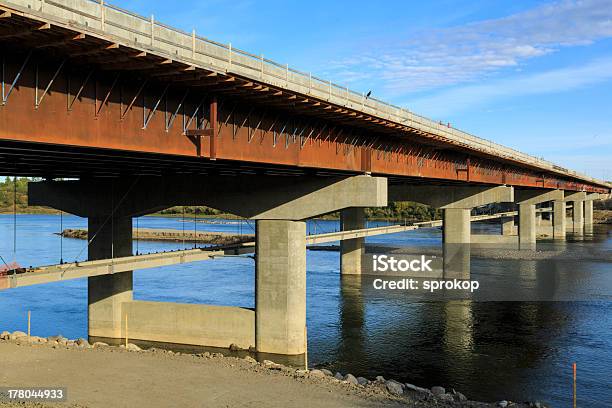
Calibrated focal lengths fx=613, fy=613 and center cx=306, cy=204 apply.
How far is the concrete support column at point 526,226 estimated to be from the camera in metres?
100

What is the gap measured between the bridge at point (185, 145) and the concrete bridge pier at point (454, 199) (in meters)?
13.5

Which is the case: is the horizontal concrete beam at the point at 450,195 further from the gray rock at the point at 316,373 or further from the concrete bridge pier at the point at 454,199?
the gray rock at the point at 316,373

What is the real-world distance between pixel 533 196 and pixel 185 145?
93537 mm

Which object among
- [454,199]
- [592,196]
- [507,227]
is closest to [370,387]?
[454,199]

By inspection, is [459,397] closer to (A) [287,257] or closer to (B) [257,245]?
(A) [287,257]

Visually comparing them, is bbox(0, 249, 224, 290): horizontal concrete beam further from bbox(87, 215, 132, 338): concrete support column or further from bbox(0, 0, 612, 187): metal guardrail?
bbox(0, 0, 612, 187): metal guardrail

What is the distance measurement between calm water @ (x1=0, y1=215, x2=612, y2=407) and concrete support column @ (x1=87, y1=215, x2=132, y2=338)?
1.76 meters

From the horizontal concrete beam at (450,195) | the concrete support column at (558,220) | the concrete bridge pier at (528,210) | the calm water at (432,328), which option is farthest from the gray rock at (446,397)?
the concrete support column at (558,220)

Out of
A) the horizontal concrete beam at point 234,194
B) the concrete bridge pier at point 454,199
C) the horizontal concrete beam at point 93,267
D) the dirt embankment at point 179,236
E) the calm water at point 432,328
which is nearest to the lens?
the horizontal concrete beam at point 93,267

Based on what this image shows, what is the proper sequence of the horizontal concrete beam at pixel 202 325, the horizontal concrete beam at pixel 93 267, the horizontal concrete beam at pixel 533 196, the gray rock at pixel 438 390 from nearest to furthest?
the gray rock at pixel 438 390 < the horizontal concrete beam at pixel 93 267 < the horizontal concrete beam at pixel 202 325 < the horizontal concrete beam at pixel 533 196

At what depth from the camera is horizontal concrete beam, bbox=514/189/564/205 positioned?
104m

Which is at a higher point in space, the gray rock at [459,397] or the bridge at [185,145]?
the bridge at [185,145]

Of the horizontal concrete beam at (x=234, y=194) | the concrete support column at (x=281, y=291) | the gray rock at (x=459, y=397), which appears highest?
the horizontal concrete beam at (x=234, y=194)

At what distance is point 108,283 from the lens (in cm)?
3472
